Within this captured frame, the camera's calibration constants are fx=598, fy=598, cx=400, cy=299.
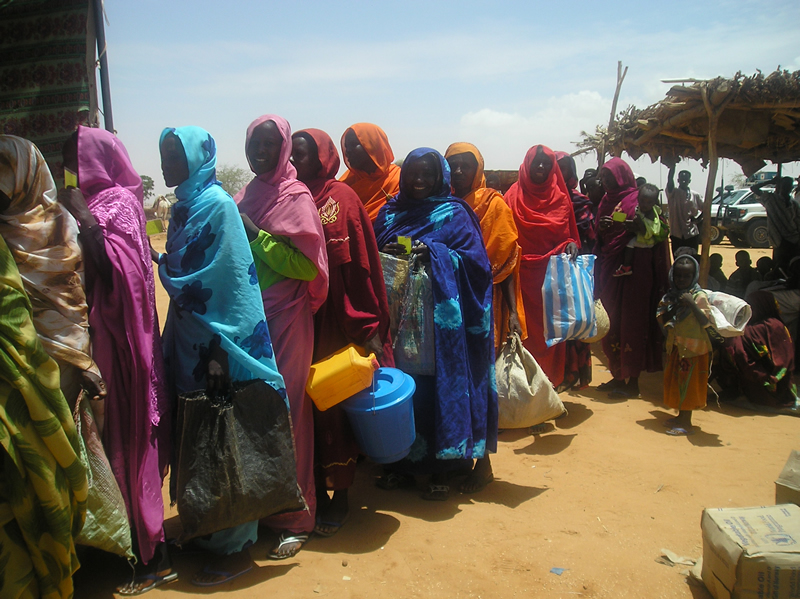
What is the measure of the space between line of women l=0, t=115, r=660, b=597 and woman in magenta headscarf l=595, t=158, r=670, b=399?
2820 millimetres

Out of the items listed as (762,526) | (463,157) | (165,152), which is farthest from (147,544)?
(463,157)

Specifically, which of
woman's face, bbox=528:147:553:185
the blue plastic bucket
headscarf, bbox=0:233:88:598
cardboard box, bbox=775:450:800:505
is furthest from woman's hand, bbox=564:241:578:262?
headscarf, bbox=0:233:88:598

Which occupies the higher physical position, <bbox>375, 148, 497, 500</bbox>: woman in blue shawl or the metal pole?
the metal pole

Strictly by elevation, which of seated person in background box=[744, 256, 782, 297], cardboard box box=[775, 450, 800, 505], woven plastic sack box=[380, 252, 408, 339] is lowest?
cardboard box box=[775, 450, 800, 505]

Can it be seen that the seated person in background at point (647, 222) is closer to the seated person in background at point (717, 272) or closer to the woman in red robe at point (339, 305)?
the seated person in background at point (717, 272)

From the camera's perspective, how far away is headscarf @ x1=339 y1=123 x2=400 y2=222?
13.0 ft

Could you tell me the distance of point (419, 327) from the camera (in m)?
3.65

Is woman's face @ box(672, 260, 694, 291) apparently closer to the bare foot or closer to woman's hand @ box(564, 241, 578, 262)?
woman's hand @ box(564, 241, 578, 262)

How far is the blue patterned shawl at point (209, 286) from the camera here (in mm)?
2836

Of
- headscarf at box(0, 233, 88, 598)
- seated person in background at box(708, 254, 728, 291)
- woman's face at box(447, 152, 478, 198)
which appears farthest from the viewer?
seated person in background at box(708, 254, 728, 291)

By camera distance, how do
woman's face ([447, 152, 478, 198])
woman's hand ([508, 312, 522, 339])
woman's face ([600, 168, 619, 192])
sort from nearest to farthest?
woman's hand ([508, 312, 522, 339])
woman's face ([447, 152, 478, 198])
woman's face ([600, 168, 619, 192])

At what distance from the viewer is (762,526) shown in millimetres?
2734

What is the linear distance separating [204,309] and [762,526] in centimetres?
277

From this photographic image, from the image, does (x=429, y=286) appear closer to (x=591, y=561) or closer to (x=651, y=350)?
(x=591, y=561)
